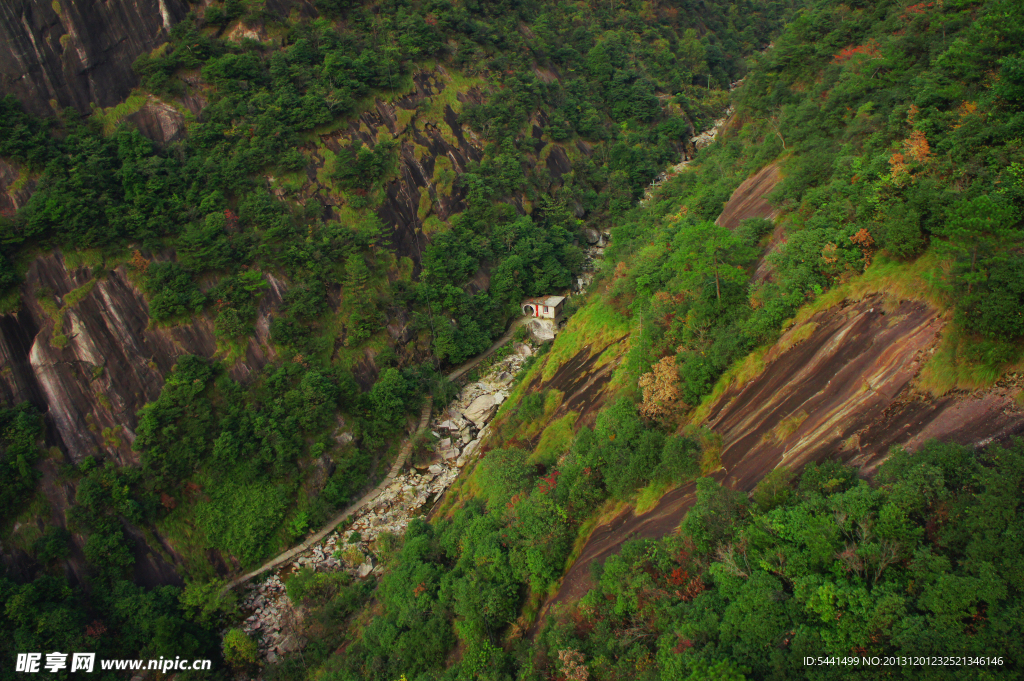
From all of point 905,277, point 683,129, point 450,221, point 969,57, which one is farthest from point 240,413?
point 683,129

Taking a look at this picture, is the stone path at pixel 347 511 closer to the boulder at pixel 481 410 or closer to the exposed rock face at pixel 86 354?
the boulder at pixel 481 410

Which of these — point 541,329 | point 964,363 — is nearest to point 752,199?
point 964,363

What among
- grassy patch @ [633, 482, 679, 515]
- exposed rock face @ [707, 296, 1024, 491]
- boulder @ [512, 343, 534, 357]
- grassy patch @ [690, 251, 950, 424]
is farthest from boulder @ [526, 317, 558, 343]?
grassy patch @ [633, 482, 679, 515]

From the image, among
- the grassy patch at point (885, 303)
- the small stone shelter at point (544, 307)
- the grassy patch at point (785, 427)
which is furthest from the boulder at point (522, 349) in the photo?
the grassy patch at point (785, 427)

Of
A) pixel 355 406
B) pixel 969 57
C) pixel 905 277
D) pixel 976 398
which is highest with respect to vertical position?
pixel 969 57

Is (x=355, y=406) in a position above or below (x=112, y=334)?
below

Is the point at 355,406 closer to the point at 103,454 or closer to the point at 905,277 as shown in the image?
the point at 103,454
